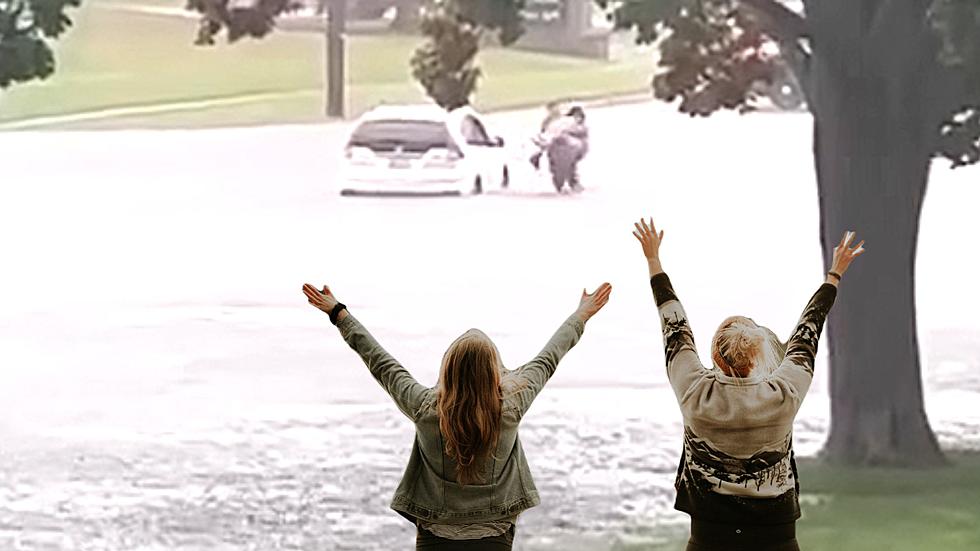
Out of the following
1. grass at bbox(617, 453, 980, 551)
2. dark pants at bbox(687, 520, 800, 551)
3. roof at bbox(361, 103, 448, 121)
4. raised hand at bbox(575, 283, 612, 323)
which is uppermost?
roof at bbox(361, 103, 448, 121)

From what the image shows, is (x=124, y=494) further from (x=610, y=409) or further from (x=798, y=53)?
(x=798, y=53)

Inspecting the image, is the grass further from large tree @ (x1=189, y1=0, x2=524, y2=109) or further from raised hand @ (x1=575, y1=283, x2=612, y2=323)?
large tree @ (x1=189, y1=0, x2=524, y2=109)

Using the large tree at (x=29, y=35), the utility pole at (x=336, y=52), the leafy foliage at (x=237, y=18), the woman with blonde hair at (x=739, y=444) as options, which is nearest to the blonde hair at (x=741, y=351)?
the woman with blonde hair at (x=739, y=444)

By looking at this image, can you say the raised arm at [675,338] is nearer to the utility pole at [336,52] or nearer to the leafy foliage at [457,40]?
the leafy foliage at [457,40]

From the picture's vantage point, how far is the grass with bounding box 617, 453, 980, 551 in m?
4.78

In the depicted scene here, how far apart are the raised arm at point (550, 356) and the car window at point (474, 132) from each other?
1.28m

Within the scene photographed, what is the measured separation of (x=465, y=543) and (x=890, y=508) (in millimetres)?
2149

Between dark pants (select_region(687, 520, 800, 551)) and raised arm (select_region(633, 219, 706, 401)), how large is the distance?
0.91ft

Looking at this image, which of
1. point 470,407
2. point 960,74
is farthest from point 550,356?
point 960,74

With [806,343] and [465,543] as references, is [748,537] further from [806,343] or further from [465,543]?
[465,543]

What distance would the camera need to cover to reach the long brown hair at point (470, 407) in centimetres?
313

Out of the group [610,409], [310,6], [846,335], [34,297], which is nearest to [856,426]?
[846,335]

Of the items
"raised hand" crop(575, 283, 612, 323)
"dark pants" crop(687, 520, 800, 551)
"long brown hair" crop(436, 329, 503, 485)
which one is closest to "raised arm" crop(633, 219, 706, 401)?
"raised hand" crop(575, 283, 612, 323)

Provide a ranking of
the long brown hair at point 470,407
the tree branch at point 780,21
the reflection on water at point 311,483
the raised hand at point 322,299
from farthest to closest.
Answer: the tree branch at point 780,21 → the reflection on water at point 311,483 → the raised hand at point 322,299 → the long brown hair at point 470,407
